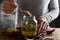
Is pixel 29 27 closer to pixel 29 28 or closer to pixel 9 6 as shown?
pixel 29 28

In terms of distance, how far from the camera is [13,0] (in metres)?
1.04

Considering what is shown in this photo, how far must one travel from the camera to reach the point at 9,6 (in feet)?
3.40

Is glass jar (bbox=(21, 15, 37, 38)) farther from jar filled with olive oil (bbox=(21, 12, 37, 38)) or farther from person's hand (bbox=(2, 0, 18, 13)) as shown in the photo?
person's hand (bbox=(2, 0, 18, 13))

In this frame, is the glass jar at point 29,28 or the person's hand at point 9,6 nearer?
the glass jar at point 29,28

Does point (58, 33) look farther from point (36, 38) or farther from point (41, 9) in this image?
point (41, 9)

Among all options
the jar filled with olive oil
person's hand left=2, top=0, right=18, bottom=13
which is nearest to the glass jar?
the jar filled with olive oil

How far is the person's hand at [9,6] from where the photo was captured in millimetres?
1030

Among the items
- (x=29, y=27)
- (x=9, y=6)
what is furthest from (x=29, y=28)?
(x=9, y=6)

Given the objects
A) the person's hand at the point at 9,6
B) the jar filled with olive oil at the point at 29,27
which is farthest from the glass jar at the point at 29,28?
the person's hand at the point at 9,6

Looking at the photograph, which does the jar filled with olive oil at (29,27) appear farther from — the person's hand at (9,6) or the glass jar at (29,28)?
the person's hand at (9,6)

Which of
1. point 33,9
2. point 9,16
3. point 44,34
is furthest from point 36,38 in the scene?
point 33,9

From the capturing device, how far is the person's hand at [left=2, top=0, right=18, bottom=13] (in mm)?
1030

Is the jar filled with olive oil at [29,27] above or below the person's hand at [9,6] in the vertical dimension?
below

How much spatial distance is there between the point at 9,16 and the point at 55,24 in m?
1.24
